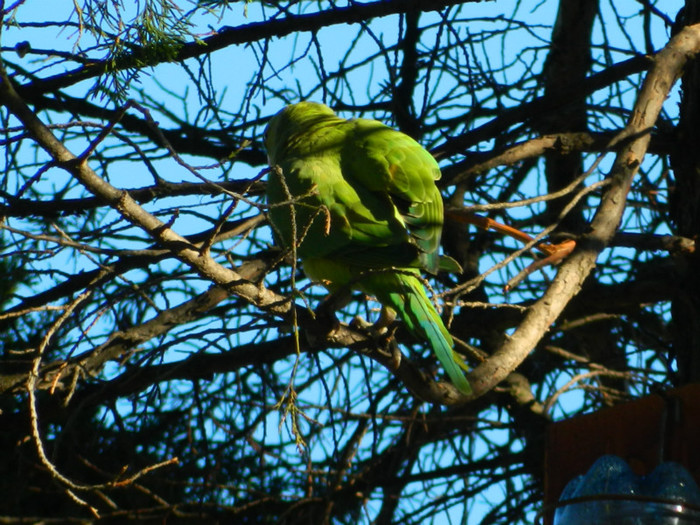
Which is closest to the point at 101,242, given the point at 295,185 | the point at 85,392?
the point at 85,392

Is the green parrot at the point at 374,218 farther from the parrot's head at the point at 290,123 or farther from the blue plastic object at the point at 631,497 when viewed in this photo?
the blue plastic object at the point at 631,497

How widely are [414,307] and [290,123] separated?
167 centimetres

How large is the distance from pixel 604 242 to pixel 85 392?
82.7 inches

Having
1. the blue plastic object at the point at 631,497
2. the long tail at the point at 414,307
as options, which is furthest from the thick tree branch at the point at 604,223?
the blue plastic object at the point at 631,497

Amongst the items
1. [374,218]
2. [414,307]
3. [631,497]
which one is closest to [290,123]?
[374,218]

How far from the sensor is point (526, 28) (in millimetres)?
4055

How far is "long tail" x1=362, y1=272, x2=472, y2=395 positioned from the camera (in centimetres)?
255

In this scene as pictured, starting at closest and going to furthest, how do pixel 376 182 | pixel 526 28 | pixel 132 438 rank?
pixel 376 182 < pixel 132 438 < pixel 526 28

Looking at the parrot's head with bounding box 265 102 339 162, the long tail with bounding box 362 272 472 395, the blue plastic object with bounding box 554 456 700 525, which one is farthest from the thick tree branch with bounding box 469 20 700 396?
the parrot's head with bounding box 265 102 339 162

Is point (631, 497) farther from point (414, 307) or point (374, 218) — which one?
point (374, 218)

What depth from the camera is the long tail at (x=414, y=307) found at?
2.55 metres

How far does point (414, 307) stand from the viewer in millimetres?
2643

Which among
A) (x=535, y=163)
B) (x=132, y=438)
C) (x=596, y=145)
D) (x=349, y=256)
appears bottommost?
(x=132, y=438)

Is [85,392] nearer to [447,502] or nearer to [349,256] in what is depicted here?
[349,256]
